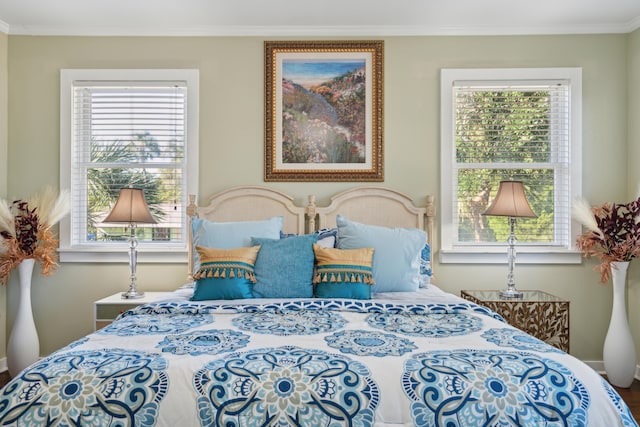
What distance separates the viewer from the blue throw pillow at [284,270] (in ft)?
8.76

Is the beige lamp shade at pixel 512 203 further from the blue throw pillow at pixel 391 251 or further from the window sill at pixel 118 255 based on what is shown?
the window sill at pixel 118 255

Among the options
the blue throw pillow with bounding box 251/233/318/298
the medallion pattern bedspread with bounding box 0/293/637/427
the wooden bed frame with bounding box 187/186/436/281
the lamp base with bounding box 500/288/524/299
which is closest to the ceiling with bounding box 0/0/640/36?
the wooden bed frame with bounding box 187/186/436/281

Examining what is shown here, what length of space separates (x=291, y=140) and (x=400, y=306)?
1.77 meters

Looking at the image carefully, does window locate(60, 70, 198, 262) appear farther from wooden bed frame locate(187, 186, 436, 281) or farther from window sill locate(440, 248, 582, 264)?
window sill locate(440, 248, 582, 264)

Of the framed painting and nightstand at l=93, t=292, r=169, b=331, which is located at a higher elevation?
the framed painting

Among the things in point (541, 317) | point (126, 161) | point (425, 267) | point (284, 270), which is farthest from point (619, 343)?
point (126, 161)

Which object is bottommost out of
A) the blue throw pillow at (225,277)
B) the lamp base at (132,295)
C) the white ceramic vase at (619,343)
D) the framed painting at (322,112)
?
the white ceramic vase at (619,343)

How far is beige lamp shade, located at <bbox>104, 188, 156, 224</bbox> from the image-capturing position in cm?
321

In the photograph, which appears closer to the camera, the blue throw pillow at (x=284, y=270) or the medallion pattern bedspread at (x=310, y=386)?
the medallion pattern bedspread at (x=310, y=386)

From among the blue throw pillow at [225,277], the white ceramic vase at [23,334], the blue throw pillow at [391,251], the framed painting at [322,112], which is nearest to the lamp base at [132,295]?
the white ceramic vase at [23,334]

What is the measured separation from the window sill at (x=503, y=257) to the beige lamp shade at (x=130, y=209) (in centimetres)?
220

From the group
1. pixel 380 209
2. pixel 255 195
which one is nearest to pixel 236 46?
pixel 255 195

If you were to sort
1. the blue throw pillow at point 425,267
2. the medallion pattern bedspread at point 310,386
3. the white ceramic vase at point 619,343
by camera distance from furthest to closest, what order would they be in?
the white ceramic vase at point 619,343 < the blue throw pillow at point 425,267 < the medallion pattern bedspread at point 310,386

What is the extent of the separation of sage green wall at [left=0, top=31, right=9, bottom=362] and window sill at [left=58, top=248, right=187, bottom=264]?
0.56 meters
